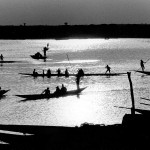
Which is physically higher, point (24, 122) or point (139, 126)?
point (139, 126)

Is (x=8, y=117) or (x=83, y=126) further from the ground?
(x=83, y=126)

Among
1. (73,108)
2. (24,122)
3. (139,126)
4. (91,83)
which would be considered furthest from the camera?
(91,83)

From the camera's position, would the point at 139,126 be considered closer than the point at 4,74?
Yes

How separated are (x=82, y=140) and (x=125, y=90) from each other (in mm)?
32521

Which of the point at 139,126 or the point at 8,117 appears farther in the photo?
the point at 8,117

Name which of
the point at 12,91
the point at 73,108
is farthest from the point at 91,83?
the point at 73,108

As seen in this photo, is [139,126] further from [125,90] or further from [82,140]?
[125,90]

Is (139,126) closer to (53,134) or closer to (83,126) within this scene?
(83,126)

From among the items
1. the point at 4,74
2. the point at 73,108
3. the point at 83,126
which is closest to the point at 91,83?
the point at 73,108

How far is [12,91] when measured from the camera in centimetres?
5212

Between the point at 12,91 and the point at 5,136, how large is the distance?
32936 millimetres

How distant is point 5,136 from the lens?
63.9 feet

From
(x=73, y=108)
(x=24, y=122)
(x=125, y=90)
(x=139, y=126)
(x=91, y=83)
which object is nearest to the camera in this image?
(x=139, y=126)

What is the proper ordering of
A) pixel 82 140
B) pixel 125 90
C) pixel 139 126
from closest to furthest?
pixel 82 140
pixel 139 126
pixel 125 90
